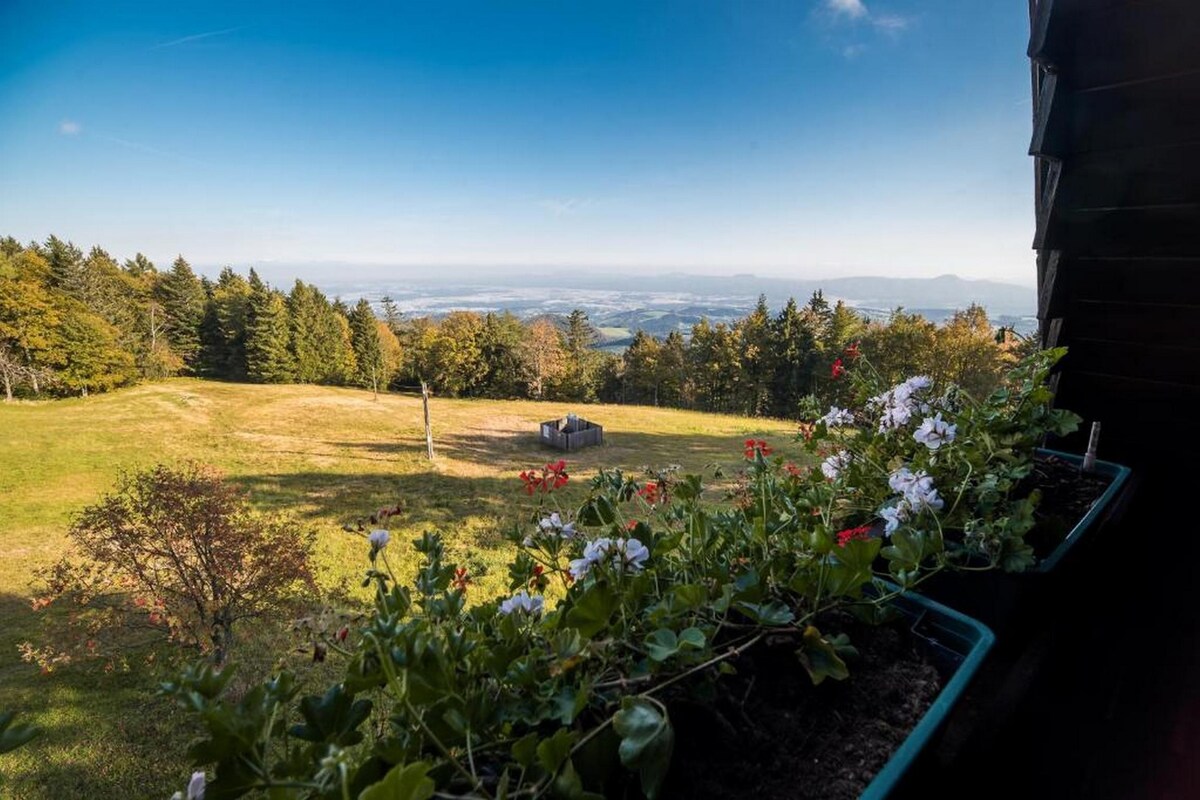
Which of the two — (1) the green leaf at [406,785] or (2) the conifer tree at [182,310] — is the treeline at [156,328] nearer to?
(2) the conifer tree at [182,310]

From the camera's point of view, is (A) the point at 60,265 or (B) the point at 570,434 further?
(A) the point at 60,265

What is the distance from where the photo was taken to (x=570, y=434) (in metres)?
11.9

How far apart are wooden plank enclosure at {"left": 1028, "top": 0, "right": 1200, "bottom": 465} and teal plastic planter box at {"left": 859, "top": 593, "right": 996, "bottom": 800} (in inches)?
31.1

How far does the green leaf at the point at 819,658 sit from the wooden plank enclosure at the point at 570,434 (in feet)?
37.1

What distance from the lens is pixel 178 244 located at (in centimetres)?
2473

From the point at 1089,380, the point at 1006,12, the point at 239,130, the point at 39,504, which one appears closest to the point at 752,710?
the point at 1089,380

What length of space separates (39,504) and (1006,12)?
1461cm

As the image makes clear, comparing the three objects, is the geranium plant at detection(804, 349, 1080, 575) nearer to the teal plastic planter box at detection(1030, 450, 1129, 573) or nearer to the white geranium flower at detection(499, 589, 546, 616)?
the teal plastic planter box at detection(1030, 450, 1129, 573)

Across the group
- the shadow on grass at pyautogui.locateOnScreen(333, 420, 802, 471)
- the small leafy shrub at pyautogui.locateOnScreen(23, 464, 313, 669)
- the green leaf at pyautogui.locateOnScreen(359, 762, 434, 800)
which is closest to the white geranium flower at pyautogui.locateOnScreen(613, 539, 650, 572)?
the green leaf at pyautogui.locateOnScreen(359, 762, 434, 800)

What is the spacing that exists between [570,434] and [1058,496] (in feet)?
36.0

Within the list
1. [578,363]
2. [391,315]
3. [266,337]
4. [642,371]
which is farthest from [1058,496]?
[391,315]

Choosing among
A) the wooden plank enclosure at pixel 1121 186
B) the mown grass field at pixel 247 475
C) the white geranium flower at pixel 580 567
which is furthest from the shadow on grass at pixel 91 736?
the wooden plank enclosure at pixel 1121 186

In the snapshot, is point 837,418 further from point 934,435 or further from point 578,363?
point 578,363

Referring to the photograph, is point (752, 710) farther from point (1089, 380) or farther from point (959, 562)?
point (1089, 380)
